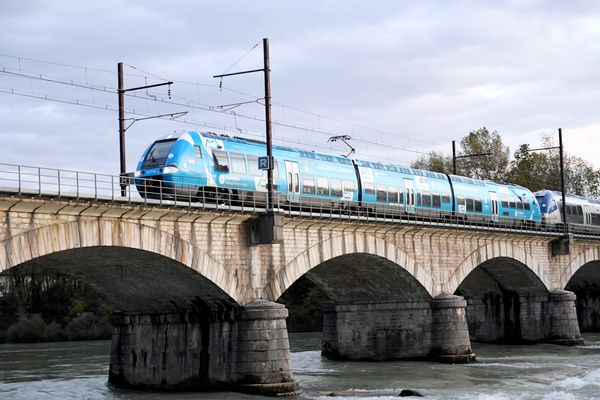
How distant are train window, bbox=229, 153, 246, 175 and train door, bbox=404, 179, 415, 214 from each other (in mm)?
12352

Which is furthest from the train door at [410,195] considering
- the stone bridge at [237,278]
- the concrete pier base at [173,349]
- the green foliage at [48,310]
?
the green foliage at [48,310]

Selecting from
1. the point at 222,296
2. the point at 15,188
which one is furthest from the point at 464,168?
the point at 15,188

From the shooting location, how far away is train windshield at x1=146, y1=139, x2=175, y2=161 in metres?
33.3

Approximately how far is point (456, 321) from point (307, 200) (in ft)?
35.0

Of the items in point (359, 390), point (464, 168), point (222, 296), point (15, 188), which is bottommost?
point (359, 390)

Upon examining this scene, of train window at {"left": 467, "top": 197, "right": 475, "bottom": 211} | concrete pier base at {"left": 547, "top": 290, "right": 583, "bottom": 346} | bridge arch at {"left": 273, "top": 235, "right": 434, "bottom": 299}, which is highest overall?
train window at {"left": 467, "top": 197, "right": 475, "bottom": 211}

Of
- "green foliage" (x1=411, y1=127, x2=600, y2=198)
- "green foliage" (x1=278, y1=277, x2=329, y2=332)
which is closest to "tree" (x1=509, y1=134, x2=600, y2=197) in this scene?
"green foliage" (x1=411, y1=127, x2=600, y2=198)

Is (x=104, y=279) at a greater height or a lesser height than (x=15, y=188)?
lesser

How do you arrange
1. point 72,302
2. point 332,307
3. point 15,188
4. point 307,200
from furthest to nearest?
1. point 72,302
2. point 332,307
3. point 307,200
4. point 15,188

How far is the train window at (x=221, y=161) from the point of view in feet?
111

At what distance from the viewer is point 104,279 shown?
109 ft

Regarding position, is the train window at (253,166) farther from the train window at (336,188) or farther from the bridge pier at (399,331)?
the bridge pier at (399,331)

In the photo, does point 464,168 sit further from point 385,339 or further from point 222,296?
point 222,296

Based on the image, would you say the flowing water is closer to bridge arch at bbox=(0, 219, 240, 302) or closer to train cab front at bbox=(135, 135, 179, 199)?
bridge arch at bbox=(0, 219, 240, 302)
